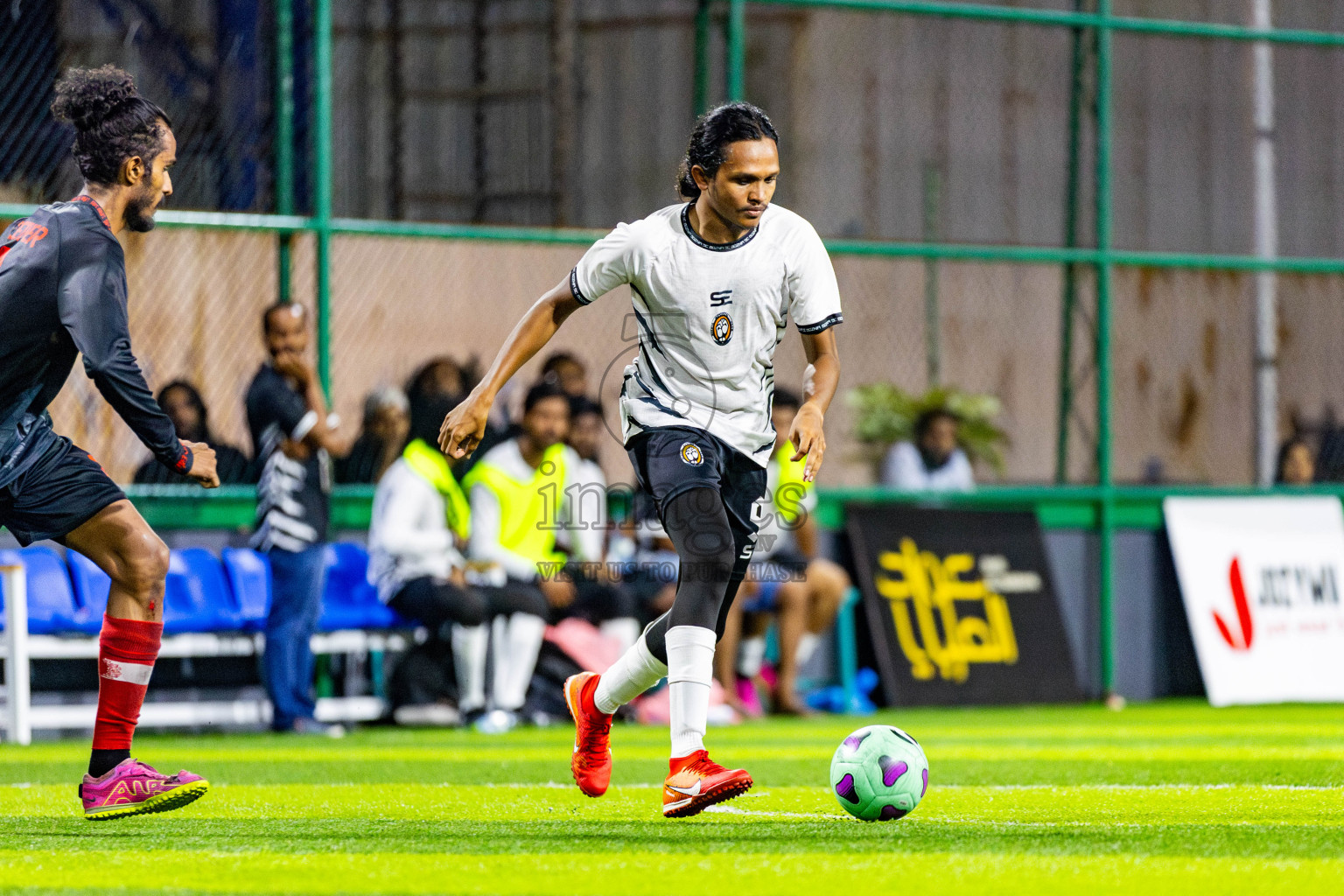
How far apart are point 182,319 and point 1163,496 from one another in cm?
687

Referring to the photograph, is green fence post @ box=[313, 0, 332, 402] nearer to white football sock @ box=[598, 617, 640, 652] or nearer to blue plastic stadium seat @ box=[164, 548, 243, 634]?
blue plastic stadium seat @ box=[164, 548, 243, 634]

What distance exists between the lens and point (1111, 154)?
1508 cm

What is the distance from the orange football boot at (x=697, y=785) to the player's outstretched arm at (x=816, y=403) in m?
0.86

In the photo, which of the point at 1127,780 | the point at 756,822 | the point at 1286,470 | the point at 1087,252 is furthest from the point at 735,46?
the point at 756,822

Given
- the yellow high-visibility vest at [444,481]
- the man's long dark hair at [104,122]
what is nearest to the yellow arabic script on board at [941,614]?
the yellow high-visibility vest at [444,481]

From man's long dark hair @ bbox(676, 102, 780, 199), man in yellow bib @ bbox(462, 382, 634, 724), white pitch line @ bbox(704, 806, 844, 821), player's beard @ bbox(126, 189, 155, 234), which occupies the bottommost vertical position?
white pitch line @ bbox(704, 806, 844, 821)

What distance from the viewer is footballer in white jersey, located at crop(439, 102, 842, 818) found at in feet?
17.5

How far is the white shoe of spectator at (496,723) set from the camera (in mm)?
9906

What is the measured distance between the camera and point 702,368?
18.2 feet

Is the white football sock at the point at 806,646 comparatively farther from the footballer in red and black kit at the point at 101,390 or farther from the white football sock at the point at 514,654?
the footballer in red and black kit at the point at 101,390

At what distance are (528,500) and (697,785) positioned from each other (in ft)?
17.7

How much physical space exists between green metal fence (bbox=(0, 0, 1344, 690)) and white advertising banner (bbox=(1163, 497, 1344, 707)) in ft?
1.06

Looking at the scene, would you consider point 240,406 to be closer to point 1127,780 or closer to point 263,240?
point 263,240

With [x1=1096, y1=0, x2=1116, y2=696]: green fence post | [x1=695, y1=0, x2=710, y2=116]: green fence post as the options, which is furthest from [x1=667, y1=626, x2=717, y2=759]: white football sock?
[x1=1096, y1=0, x2=1116, y2=696]: green fence post
